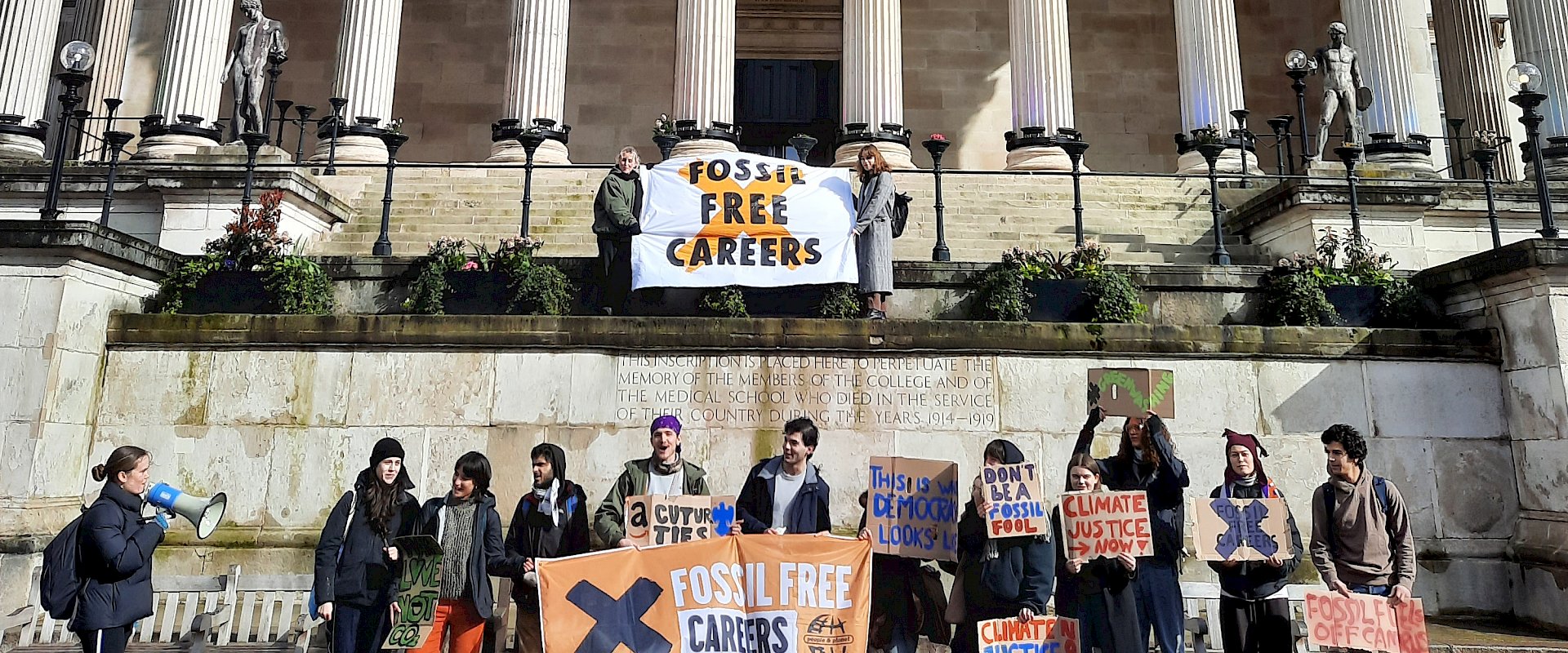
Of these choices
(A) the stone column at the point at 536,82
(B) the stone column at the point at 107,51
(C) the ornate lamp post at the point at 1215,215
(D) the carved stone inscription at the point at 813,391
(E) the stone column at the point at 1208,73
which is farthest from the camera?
(B) the stone column at the point at 107,51

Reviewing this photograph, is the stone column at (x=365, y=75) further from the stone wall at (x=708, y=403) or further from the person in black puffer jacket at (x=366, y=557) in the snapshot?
the person in black puffer jacket at (x=366, y=557)

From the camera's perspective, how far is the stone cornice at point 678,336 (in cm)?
863

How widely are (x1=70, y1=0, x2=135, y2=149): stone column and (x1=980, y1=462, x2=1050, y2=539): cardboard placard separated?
812 inches

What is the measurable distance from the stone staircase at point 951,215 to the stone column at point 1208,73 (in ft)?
6.18

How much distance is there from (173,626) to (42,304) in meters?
3.21

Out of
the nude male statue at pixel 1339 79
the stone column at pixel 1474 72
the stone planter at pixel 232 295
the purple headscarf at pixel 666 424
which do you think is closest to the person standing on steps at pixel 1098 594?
the purple headscarf at pixel 666 424

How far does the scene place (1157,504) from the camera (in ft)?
18.9

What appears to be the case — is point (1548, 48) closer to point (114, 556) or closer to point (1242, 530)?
point (1242, 530)

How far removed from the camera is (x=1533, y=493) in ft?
26.3

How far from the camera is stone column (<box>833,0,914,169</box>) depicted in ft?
54.5

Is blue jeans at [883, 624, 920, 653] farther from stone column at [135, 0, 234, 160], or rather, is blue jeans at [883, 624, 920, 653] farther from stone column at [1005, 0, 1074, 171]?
stone column at [135, 0, 234, 160]

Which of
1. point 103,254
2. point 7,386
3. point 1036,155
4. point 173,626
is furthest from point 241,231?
point 1036,155

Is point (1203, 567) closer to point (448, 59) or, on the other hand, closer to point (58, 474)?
point (58, 474)

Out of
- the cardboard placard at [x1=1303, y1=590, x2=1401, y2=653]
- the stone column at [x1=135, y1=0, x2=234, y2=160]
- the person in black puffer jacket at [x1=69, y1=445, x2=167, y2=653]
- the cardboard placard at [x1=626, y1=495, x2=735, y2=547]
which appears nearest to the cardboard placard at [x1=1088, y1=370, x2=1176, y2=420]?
the cardboard placard at [x1=1303, y1=590, x2=1401, y2=653]
